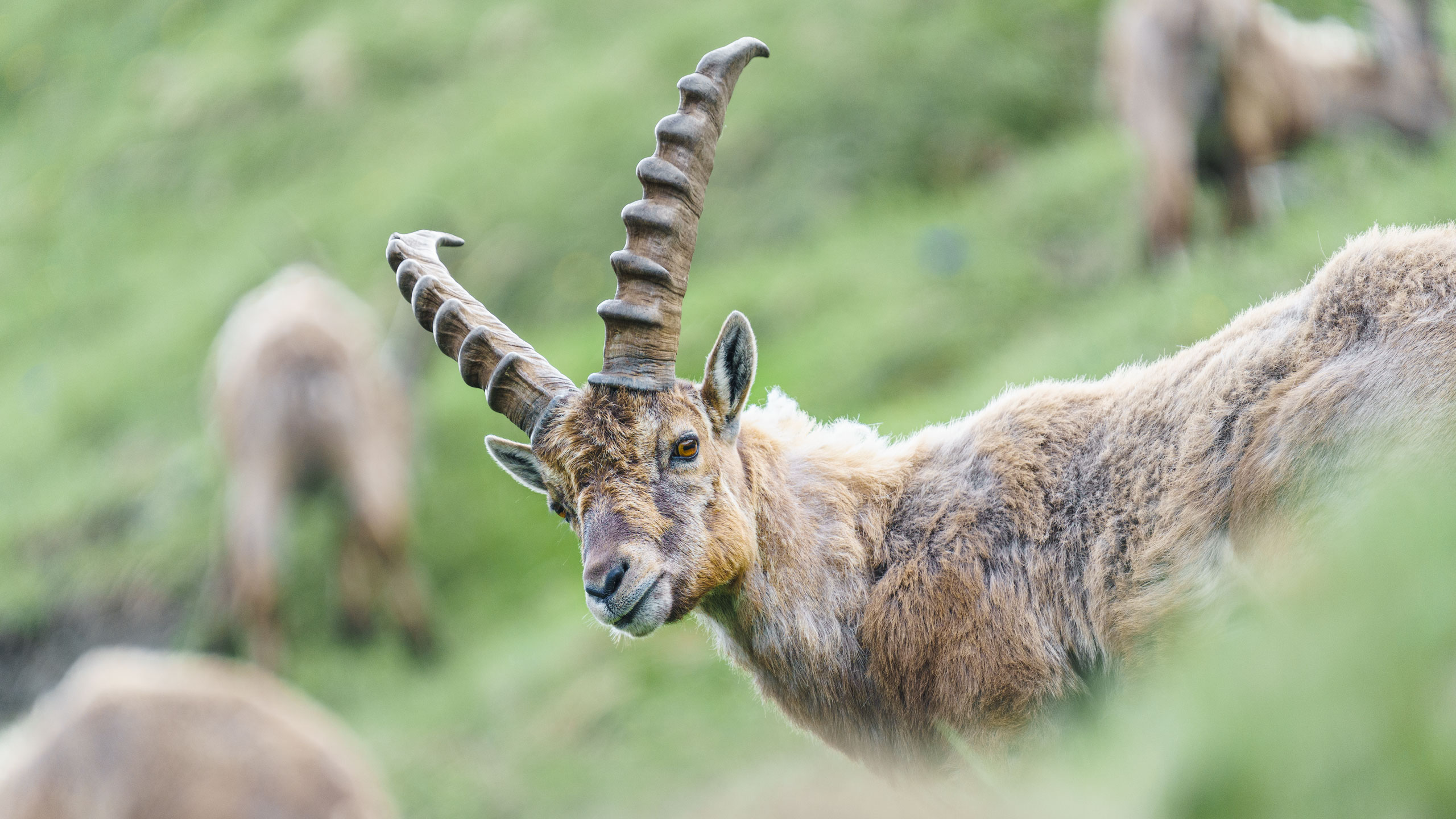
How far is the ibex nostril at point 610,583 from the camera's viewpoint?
432cm

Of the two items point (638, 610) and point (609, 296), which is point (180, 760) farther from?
point (609, 296)

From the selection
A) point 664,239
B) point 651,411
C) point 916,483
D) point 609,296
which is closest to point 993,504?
point 916,483

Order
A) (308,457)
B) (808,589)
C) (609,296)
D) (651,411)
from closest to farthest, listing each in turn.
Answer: (651,411) < (808,589) < (308,457) < (609,296)

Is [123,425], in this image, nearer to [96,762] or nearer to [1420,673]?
[96,762]

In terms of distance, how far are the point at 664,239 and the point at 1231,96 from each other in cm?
766

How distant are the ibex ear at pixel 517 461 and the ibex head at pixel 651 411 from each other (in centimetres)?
5

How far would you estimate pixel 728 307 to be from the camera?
594 inches

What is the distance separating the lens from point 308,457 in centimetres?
1403

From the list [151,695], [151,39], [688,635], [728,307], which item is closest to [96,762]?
[151,695]

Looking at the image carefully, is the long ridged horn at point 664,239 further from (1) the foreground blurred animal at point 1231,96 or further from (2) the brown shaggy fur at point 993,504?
(1) the foreground blurred animal at point 1231,96

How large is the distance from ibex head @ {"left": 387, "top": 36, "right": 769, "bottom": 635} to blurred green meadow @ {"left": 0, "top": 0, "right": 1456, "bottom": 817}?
38.3 inches

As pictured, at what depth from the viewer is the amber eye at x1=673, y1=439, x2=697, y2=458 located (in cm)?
471

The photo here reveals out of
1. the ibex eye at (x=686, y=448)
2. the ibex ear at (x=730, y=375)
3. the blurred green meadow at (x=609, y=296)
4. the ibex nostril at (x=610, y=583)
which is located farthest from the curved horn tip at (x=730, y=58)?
the blurred green meadow at (x=609, y=296)

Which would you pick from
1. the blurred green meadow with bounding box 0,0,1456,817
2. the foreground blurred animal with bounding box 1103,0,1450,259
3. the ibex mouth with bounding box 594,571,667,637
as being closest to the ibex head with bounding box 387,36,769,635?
the ibex mouth with bounding box 594,571,667,637
